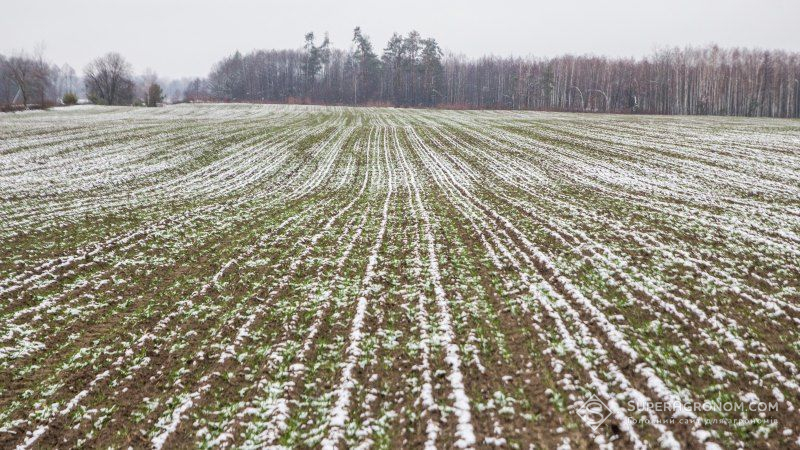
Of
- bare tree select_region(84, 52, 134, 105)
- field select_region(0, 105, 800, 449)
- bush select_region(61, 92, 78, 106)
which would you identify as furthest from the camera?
bare tree select_region(84, 52, 134, 105)

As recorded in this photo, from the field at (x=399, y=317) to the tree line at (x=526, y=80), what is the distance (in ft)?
259

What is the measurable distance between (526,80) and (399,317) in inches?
4386

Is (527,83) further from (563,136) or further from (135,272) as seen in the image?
(135,272)

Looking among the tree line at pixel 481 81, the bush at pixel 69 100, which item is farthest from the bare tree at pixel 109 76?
the bush at pixel 69 100

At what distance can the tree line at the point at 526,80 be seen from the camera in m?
90.9

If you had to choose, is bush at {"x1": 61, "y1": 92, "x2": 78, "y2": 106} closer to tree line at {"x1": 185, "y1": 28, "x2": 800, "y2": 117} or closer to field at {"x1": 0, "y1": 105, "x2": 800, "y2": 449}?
tree line at {"x1": 185, "y1": 28, "x2": 800, "y2": 117}

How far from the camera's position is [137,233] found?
1349 cm

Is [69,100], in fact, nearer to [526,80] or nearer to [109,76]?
[109,76]

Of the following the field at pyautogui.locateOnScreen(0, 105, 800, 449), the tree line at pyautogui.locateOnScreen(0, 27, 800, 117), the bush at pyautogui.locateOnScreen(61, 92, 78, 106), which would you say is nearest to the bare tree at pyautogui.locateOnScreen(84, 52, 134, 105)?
the tree line at pyautogui.locateOnScreen(0, 27, 800, 117)

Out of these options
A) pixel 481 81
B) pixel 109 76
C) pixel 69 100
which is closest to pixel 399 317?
pixel 69 100

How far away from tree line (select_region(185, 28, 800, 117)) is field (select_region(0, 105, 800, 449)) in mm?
78836

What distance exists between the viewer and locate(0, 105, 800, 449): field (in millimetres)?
5559

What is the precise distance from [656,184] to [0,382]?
24489 mm

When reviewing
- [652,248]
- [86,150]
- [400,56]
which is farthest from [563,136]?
[400,56]
